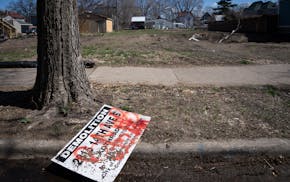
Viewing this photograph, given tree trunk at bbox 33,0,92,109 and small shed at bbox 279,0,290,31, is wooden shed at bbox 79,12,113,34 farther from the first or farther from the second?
tree trunk at bbox 33,0,92,109

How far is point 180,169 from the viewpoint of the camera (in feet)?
8.07

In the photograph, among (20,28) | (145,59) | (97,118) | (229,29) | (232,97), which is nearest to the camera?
(97,118)

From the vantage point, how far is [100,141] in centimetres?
270

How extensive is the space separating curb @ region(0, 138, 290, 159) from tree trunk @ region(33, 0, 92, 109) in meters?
0.76

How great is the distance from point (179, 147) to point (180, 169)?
0.27m

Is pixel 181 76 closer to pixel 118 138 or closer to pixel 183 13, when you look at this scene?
pixel 118 138

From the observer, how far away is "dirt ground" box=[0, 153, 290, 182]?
2.32m

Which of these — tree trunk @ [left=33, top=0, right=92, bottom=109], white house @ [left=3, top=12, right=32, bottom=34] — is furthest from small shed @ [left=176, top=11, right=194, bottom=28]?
tree trunk @ [left=33, top=0, right=92, bottom=109]

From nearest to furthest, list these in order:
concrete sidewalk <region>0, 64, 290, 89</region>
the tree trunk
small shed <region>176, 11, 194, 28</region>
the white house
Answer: the tree trunk, concrete sidewalk <region>0, 64, 290, 89</region>, the white house, small shed <region>176, 11, 194, 28</region>

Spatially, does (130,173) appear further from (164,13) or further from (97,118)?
(164,13)

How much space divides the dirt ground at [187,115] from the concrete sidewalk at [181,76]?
2.19 feet

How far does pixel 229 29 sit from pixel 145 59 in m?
22.0

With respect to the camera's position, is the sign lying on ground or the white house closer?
the sign lying on ground

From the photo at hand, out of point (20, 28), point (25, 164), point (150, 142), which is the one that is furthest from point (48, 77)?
point (20, 28)
